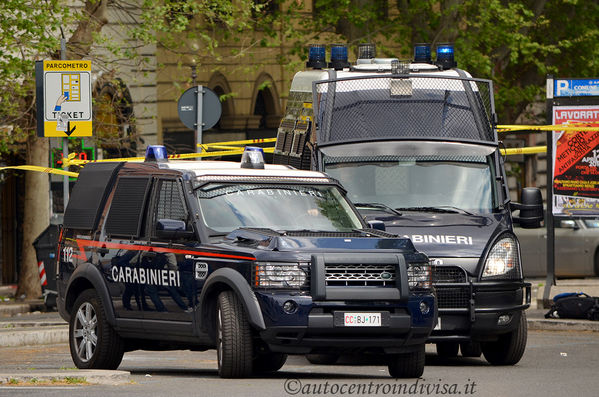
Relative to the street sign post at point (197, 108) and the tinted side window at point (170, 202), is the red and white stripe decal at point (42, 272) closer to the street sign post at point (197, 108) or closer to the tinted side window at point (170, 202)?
the street sign post at point (197, 108)

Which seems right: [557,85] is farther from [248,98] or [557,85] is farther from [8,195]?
[248,98]

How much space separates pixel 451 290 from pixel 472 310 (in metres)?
0.26

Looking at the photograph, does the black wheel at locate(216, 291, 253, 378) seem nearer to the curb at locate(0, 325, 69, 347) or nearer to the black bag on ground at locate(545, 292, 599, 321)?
the curb at locate(0, 325, 69, 347)

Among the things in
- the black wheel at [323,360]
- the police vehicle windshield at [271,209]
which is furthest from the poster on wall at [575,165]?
the police vehicle windshield at [271,209]

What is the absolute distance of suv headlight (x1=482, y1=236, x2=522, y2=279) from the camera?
14.3 meters

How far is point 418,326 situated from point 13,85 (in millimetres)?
13544

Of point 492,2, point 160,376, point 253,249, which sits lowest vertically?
point 160,376

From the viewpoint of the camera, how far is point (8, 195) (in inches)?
1200

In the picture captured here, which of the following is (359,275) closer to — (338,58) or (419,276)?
(419,276)

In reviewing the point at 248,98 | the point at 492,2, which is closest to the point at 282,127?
the point at 492,2

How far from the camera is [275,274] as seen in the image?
11711 mm

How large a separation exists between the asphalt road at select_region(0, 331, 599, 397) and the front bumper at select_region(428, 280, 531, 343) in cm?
33

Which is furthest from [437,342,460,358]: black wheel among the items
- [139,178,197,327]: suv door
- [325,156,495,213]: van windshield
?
[139,178,197,327]: suv door

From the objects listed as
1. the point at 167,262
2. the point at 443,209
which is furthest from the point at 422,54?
the point at 167,262
